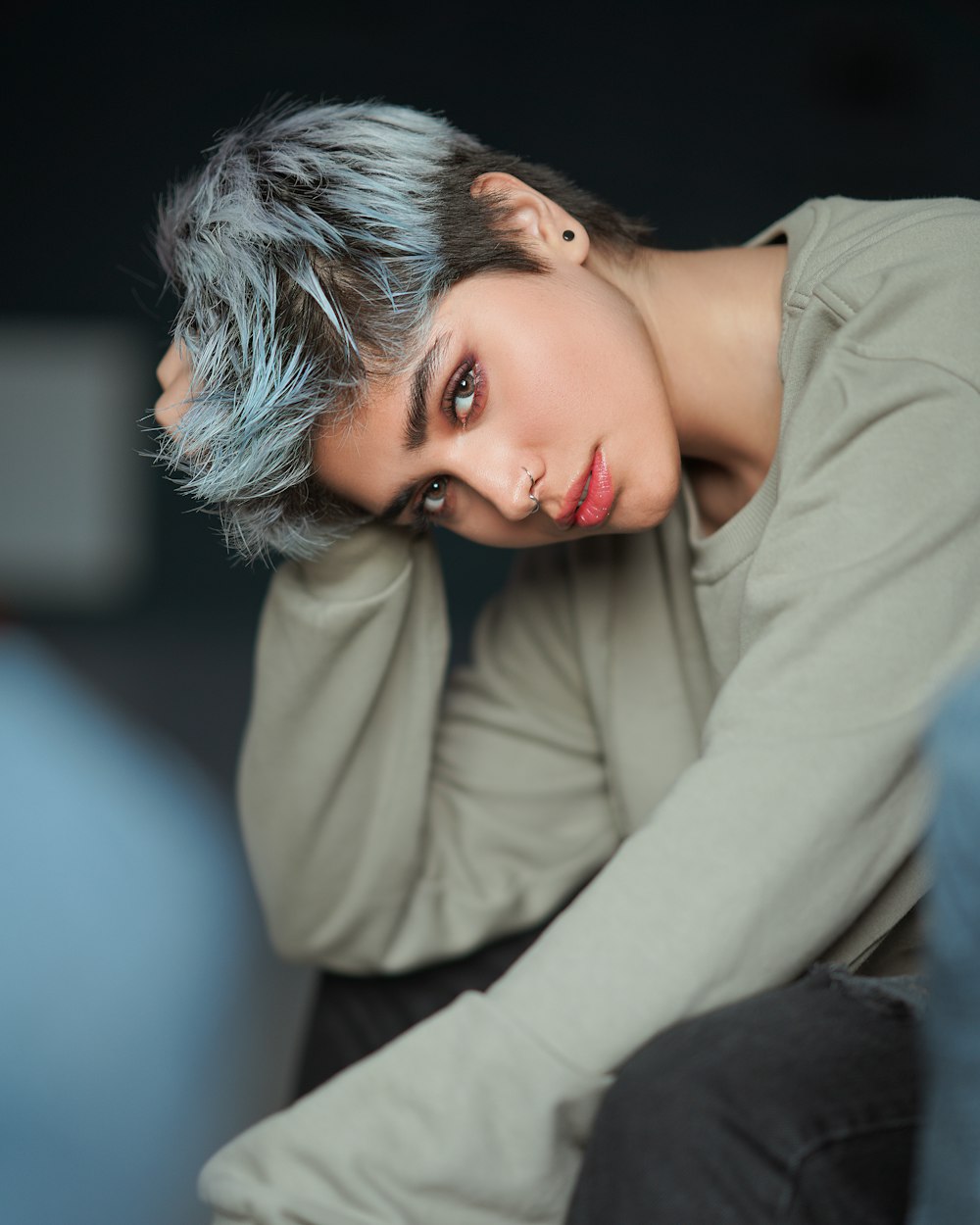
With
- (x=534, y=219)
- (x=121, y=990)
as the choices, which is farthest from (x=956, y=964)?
(x=121, y=990)

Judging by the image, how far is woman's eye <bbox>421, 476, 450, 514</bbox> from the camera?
1244 mm

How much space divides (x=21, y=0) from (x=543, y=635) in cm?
353

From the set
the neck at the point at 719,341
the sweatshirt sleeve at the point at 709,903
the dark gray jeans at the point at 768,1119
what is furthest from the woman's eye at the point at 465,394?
the dark gray jeans at the point at 768,1119

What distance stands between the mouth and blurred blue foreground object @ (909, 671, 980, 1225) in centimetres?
66

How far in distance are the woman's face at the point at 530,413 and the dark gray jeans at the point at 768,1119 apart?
0.52 metres

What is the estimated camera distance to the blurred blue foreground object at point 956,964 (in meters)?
0.51

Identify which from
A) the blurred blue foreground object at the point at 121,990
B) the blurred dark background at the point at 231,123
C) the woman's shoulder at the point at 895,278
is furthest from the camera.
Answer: the blurred dark background at the point at 231,123

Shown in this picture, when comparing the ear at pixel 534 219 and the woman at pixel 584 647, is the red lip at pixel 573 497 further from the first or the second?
the ear at pixel 534 219

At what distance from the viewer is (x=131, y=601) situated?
4.26m

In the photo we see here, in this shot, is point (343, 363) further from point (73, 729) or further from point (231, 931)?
point (73, 729)

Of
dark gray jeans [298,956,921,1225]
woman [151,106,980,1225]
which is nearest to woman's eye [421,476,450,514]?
woman [151,106,980,1225]

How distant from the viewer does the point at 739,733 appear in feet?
2.88

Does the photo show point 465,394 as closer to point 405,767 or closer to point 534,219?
point 534,219

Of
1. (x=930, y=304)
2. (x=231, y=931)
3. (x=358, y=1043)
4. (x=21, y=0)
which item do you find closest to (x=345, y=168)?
(x=930, y=304)
